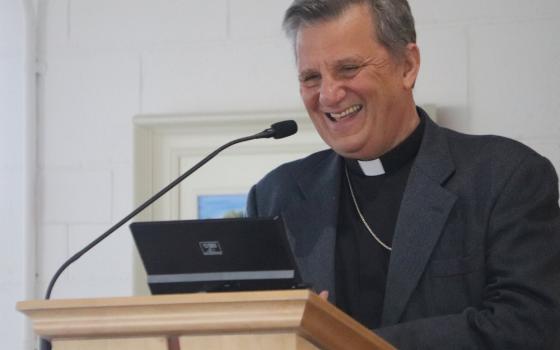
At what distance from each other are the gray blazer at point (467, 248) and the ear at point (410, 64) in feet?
0.36

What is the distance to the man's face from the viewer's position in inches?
85.4

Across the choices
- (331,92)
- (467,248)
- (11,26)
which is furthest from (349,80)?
(11,26)

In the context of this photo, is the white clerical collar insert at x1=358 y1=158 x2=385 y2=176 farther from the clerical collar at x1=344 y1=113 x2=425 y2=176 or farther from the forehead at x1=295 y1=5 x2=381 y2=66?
the forehead at x1=295 y1=5 x2=381 y2=66

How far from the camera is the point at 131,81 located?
3666 mm

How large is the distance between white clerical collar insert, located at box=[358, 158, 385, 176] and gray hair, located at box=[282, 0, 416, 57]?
0.85 ft

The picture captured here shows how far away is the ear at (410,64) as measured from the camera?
225cm

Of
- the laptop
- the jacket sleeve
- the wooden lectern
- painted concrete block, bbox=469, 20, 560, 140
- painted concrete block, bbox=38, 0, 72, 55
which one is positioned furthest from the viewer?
painted concrete block, bbox=38, 0, 72, 55

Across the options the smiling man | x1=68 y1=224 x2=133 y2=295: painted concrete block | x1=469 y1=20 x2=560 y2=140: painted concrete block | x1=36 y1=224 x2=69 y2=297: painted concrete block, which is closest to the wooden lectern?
the smiling man

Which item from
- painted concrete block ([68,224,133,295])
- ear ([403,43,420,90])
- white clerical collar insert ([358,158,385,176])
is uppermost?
ear ([403,43,420,90])

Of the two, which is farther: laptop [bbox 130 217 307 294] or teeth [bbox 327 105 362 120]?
teeth [bbox 327 105 362 120]

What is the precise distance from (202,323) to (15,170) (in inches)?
100

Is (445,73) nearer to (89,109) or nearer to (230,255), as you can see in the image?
(89,109)

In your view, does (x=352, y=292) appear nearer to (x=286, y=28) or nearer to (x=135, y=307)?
(x=286, y=28)

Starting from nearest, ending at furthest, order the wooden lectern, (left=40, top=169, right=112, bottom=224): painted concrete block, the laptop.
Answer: the wooden lectern
the laptop
(left=40, top=169, right=112, bottom=224): painted concrete block
